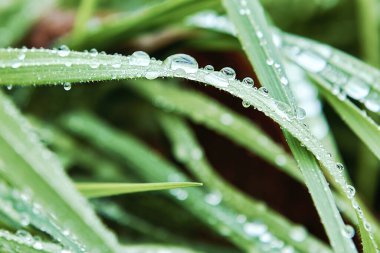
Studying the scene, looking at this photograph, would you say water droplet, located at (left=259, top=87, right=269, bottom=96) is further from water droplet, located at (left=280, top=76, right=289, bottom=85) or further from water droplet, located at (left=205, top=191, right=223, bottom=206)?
water droplet, located at (left=205, top=191, right=223, bottom=206)

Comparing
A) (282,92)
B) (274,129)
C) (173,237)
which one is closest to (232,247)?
(173,237)

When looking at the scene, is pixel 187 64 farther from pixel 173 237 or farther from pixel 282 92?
pixel 173 237

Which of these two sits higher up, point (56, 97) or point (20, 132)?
point (56, 97)

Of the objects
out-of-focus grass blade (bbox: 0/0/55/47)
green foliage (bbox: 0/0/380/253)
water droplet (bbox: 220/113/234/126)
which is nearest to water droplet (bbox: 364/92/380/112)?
green foliage (bbox: 0/0/380/253)

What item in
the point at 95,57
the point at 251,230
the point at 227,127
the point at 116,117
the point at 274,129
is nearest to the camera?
the point at 95,57

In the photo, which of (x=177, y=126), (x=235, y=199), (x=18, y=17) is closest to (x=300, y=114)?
(x=235, y=199)

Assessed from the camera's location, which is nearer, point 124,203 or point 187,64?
point 187,64

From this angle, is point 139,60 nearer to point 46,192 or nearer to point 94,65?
point 94,65
